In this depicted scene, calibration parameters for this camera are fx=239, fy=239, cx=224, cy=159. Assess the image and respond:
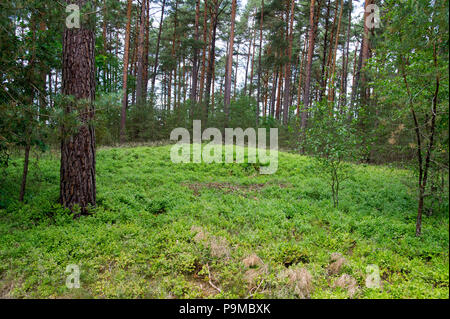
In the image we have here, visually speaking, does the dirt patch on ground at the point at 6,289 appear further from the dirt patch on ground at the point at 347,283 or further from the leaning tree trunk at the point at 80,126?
the dirt patch on ground at the point at 347,283

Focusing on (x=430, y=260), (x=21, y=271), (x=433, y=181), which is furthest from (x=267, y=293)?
(x=433, y=181)

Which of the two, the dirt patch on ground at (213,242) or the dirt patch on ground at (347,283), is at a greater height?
the dirt patch on ground at (213,242)

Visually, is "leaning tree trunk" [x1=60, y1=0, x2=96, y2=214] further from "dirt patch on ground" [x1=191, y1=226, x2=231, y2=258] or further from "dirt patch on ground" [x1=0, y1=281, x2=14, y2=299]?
"dirt patch on ground" [x1=191, y1=226, x2=231, y2=258]

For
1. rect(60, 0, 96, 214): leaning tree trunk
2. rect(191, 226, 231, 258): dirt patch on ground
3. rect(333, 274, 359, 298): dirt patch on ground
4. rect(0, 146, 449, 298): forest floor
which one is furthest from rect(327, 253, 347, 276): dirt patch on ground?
rect(60, 0, 96, 214): leaning tree trunk

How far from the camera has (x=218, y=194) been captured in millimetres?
6863

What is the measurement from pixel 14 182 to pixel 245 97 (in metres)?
14.0

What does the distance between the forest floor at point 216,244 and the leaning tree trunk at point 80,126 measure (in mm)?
447

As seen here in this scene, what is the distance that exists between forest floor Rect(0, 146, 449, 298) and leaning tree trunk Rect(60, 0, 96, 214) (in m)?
0.45

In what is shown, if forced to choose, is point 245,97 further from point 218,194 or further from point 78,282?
point 78,282

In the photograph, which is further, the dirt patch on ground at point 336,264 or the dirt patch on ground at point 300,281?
the dirt patch on ground at point 336,264

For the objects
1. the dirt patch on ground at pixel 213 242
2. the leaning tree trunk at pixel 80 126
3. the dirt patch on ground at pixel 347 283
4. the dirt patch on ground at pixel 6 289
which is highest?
the leaning tree trunk at pixel 80 126

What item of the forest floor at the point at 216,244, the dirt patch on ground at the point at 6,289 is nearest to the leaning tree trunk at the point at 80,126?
the forest floor at the point at 216,244

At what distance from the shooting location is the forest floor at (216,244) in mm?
3018

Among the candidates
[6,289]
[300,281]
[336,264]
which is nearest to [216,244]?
[300,281]
